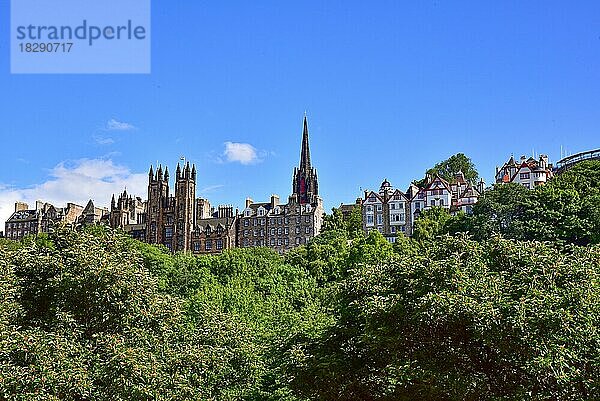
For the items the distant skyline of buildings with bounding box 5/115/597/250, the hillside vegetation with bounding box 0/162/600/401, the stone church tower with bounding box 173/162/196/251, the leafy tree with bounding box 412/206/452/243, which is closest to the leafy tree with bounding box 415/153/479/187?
the distant skyline of buildings with bounding box 5/115/597/250

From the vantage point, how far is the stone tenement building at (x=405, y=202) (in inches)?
4146

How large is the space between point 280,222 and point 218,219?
12008 millimetres

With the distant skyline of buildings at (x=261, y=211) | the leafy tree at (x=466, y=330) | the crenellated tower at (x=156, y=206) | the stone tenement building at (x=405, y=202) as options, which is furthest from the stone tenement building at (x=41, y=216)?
the leafy tree at (x=466, y=330)

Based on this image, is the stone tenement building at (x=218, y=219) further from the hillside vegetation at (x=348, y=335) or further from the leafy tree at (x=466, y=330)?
the leafy tree at (x=466, y=330)

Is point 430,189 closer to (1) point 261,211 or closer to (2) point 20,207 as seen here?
(1) point 261,211

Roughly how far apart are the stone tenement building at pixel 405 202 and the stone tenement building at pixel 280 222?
531 inches

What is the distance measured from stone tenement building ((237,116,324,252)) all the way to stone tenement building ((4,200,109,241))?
3247 centimetres

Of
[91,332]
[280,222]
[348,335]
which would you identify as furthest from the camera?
[280,222]

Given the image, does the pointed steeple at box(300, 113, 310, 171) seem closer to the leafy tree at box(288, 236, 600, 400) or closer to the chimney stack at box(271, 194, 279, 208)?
the chimney stack at box(271, 194, 279, 208)

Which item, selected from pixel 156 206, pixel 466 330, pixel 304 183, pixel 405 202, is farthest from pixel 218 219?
pixel 466 330

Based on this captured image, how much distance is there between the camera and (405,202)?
354ft

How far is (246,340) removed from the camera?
112 feet

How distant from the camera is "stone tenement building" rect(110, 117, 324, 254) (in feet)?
399

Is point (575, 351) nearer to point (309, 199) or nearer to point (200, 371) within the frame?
point (200, 371)
